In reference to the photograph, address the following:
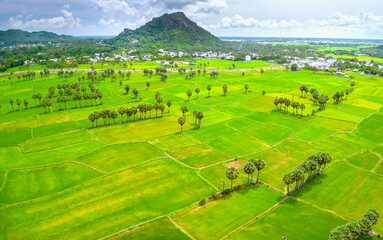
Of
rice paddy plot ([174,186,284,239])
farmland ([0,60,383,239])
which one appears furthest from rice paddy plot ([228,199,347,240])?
rice paddy plot ([174,186,284,239])

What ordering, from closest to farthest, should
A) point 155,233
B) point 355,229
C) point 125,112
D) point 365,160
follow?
point 355,229 → point 155,233 → point 365,160 → point 125,112

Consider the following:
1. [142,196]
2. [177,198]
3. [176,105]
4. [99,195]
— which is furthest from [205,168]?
[176,105]

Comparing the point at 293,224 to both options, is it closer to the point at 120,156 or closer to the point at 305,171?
the point at 305,171

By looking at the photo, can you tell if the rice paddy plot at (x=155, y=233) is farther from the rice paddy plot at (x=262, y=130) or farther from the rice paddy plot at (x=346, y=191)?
the rice paddy plot at (x=262, y=130)

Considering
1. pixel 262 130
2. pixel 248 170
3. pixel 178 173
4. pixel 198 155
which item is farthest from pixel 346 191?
pixel 178 173

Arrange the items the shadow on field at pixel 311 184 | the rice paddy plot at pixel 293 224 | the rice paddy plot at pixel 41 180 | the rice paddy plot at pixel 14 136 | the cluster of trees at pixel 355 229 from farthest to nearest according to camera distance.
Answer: the rice paddy plot at pixel 14 136 < the shadow on field at pixel 311 184 < the rice paddy plot at pixel 41 180 < the rice paddy plot at pixel 293 224 < the cluster of trees at pixel 355 229

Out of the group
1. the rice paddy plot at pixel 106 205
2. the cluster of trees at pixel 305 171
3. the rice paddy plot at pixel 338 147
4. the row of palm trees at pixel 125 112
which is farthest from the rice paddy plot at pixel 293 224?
the row of palm trees at pixel 125 112
